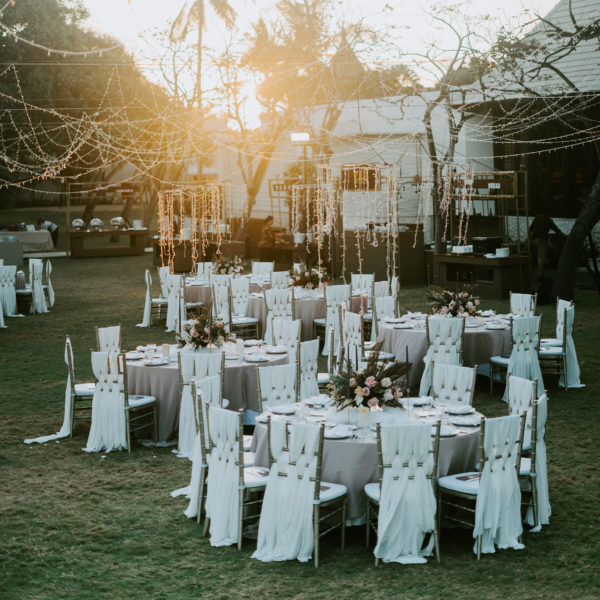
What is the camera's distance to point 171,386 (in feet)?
29.9

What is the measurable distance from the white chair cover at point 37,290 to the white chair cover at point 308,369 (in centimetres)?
1015

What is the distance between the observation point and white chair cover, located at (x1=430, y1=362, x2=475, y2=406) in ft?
25.1

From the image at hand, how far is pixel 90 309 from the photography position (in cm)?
1831

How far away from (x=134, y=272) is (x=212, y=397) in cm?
1823

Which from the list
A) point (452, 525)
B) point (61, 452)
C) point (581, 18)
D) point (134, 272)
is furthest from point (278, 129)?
point (452, 525)

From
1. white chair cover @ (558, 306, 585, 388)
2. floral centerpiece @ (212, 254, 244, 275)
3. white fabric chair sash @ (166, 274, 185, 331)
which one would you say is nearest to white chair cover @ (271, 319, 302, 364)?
white chair cover @ (558, 306, 585, 388)

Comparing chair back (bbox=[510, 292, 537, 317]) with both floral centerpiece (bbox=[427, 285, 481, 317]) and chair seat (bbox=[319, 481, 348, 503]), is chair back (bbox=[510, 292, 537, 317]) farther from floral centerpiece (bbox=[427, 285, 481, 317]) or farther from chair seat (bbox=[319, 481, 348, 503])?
chair seat (bbox=[319, 481, 348, 503])

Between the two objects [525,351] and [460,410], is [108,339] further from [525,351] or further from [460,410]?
[525,351]

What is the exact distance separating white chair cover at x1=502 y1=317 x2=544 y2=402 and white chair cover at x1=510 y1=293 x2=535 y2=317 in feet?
4.35

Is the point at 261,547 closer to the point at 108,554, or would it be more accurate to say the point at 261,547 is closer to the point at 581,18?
the point at 108,554

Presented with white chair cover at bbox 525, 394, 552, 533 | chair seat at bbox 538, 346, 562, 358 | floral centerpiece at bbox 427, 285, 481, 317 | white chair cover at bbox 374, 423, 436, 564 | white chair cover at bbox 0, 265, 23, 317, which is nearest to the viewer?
white chair cover at bbox 374, 423, 436, 564

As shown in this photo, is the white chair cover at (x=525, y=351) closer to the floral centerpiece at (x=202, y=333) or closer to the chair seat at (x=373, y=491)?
the floral centerpiece at (x=202, y=333)

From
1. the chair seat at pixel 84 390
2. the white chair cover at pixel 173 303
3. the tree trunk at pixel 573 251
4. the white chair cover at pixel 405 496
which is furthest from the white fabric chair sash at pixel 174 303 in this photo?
the white chair cover at pixel 405 496

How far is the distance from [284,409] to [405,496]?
5.14 feet
